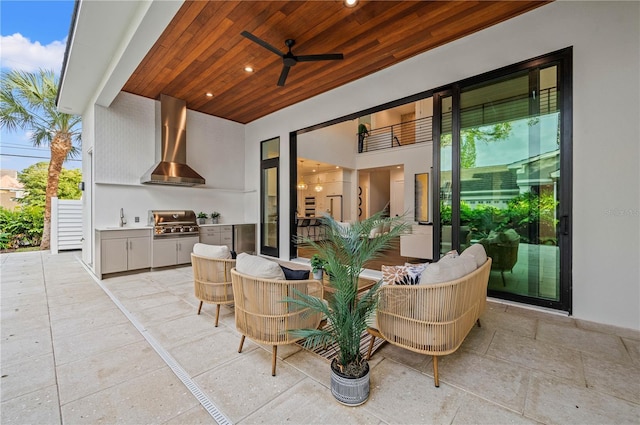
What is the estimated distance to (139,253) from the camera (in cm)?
507

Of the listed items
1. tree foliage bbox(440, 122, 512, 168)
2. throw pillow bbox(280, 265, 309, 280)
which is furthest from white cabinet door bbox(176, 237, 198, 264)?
tree foliage bbox(440, 122, 512, 168)

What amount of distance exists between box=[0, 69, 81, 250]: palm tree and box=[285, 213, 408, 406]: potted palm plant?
9.33 meters

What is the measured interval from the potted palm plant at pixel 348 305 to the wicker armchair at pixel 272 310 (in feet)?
0.98

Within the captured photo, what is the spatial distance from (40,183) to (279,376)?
1239 cm

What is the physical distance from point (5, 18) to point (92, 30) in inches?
186

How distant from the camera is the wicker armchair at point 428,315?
1.81 m

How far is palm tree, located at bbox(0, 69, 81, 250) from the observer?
6535mm

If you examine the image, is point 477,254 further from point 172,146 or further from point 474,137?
point 172,146

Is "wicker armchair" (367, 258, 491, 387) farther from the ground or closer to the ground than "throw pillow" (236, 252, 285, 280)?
closer to the ground

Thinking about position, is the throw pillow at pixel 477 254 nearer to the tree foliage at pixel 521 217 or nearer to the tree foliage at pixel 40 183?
the tree foliage at pixel 521 217

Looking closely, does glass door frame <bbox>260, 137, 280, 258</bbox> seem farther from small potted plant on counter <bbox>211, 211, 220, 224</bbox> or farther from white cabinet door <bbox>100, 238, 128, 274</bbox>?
white cabinet door <bbox>100, 238, 128, 274</bbox>

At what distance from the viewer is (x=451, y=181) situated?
3.74 metres

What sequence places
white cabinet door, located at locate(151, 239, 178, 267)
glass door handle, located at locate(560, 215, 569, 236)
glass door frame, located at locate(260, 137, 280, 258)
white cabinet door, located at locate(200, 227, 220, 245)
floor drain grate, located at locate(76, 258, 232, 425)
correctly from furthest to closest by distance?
1. glass door frame, located at locate(260, 137, 280, 258)
2. white cabinet door, located at locate(200, 227, 220, 245)
3. white cabinet door, located at locate(151, 239, 178, 267)
4. glass door handle, located at locate(560, 215, 569, 236)
5. floor drain grate, located at locate(76, 258, 232, 425)

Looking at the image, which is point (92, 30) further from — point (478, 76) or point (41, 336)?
point (478, 76)
